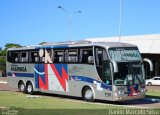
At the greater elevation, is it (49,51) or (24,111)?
(49,51)

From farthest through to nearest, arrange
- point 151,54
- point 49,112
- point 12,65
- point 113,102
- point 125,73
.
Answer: point 151,54 → point 12,65 → point 113,102 → point 125,73 → point 49,112

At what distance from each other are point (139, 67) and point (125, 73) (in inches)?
46.7

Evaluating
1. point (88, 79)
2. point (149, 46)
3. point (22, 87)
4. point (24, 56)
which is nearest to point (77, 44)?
point (88, 79)

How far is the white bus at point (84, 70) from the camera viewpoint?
69.4ft

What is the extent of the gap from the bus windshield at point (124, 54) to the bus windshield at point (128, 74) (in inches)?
11.8

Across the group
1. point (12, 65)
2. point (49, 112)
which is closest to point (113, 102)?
point (49, 112)

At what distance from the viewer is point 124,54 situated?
21.6 meters

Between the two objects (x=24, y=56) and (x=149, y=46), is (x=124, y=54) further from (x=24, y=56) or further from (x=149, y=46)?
(x=149, y=46)

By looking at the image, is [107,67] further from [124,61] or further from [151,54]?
[151,54]

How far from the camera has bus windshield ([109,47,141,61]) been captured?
21.3m

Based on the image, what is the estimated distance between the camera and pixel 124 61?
21219 mm

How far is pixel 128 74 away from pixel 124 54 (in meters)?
1.12

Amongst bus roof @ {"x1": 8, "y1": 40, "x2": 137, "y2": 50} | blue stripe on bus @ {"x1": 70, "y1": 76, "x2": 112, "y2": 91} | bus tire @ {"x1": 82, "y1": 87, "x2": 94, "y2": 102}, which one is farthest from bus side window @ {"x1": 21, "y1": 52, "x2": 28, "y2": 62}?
bus tire @ {"x1": 82, "y1": 87, "x2": 94, "y2": 102}

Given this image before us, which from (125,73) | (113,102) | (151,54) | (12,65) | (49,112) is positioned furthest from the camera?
(151,54)
